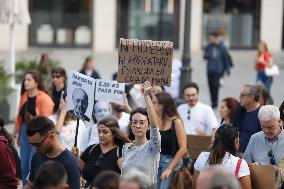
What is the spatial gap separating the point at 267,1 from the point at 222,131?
81.9 ft

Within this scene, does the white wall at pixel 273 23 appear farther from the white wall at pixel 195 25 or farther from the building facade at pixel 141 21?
the white wall at pixel 195 25

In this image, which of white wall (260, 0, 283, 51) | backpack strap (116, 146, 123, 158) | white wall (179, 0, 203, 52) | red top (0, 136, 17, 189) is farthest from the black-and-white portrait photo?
white wall (260, 0, 283, 51)

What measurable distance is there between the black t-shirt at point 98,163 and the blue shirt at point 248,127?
5.65 feet

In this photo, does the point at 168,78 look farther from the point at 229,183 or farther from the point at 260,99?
the point at 229,183

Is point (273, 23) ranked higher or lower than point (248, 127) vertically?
higher

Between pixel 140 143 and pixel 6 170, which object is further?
pixel 140 143

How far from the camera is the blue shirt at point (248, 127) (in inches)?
400

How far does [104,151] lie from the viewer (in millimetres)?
9008

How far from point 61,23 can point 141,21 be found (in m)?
2.58

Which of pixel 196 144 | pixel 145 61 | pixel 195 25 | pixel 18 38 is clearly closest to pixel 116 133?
pixel 145 61

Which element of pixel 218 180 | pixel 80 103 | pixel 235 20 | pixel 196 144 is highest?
pixel 235 20

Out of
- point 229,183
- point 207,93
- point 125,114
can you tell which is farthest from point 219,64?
point 229,183

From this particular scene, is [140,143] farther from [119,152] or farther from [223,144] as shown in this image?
[223,144]

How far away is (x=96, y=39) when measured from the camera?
31.9m
